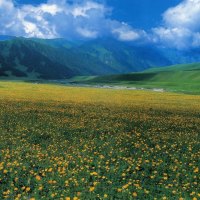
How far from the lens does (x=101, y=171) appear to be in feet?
44.3

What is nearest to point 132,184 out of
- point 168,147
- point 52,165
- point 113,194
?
point 113,194

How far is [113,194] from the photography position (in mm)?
11109

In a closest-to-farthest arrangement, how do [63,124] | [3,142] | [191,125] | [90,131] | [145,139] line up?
[3,142] < [145,139] < [90,131] < [63,124] < [191,125]

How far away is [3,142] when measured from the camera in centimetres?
1786

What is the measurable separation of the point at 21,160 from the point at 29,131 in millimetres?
7091

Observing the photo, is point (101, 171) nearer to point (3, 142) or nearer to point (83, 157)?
point (83, 157)

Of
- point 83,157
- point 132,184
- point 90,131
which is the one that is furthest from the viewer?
point 90,131

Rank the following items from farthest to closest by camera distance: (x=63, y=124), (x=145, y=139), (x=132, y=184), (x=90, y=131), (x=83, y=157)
A: (x=63, y=124) < (x=90, y=131) < (x=145, y=139) < (x=83, y=157) < (x=132, y=184)

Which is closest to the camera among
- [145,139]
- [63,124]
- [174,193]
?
[174,193]

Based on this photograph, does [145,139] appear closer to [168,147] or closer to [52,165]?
[168,147]

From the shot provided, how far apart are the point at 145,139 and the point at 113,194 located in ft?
31.3

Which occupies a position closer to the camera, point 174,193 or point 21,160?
point 174,193

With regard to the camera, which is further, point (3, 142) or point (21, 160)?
point (3, 142)

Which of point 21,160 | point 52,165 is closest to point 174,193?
point 52,165
